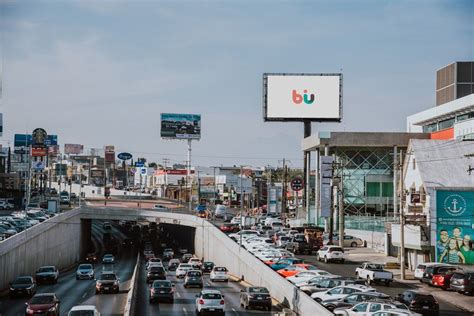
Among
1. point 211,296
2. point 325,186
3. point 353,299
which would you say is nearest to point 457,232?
point 353,299

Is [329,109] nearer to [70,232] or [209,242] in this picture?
[209,242]

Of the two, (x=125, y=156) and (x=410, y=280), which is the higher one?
(x=125, y=156)

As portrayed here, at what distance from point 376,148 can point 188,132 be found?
7578 centimetres

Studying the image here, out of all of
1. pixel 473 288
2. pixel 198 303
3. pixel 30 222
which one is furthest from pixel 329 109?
pixel 198 303

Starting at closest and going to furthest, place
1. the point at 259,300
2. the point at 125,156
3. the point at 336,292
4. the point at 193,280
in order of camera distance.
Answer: the point at 336,292
the point at 259,300
the point at 193,280
the point at 125,156

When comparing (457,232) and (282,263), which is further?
(457,232)

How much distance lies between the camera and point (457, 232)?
51812 millimetres

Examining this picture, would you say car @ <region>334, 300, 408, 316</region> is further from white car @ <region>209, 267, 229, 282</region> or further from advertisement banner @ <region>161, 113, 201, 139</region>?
advertisement banner @ <region>161, 113, 201, 139</region>

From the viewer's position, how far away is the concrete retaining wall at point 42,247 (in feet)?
175

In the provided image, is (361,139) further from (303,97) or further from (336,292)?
(336,292)

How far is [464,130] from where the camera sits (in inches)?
2921

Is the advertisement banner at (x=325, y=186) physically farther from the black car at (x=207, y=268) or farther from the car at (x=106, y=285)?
the car at (x=106, y=285)

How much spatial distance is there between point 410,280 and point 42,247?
3833 centimetres

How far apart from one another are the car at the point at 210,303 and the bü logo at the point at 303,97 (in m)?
69.1
